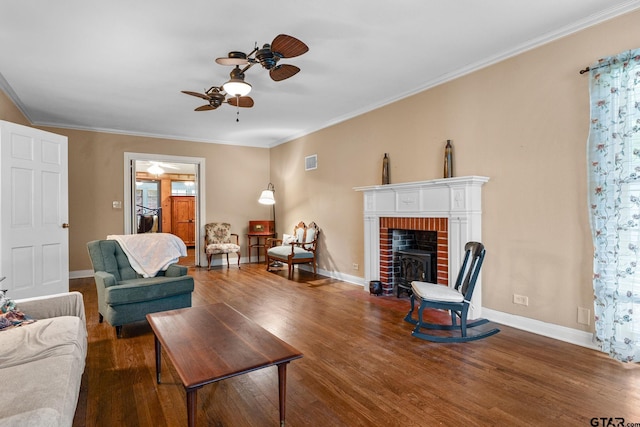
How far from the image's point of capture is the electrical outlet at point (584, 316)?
2.95m

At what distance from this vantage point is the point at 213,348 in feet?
6.34

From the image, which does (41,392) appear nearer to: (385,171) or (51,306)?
(51,306)

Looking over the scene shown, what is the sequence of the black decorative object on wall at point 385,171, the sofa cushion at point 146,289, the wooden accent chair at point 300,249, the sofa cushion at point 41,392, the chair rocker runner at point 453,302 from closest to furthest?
the sofa cushion at point 41,392, the chair rocker runner at point 453,302, the sofa cushion at point 146,289, the black decorative object on wall at point 385,171, the wooden accent chair at point 300,249

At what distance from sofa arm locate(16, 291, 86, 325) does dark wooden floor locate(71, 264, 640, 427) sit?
0.46 meters

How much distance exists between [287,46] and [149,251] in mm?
2782

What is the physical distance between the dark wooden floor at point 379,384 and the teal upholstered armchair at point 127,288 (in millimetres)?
236

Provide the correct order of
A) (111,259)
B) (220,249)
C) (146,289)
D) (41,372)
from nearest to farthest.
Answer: (41,372) < (146,289) < (111,259) < (220,249)

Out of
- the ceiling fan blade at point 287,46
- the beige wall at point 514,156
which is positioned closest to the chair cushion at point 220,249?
the beige wall at point 514,156

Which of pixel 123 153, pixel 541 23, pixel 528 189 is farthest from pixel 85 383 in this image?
pixel 123 153

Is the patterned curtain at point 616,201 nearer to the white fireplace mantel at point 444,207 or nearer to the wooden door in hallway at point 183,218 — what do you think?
the white fireplace mantel at point 444,207

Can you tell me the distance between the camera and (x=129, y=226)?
6.69m

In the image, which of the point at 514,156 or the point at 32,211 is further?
the point at 32,211

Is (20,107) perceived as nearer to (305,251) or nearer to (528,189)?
(305,251)

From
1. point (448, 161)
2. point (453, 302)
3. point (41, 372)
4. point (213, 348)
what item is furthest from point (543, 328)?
point (41, 372)
